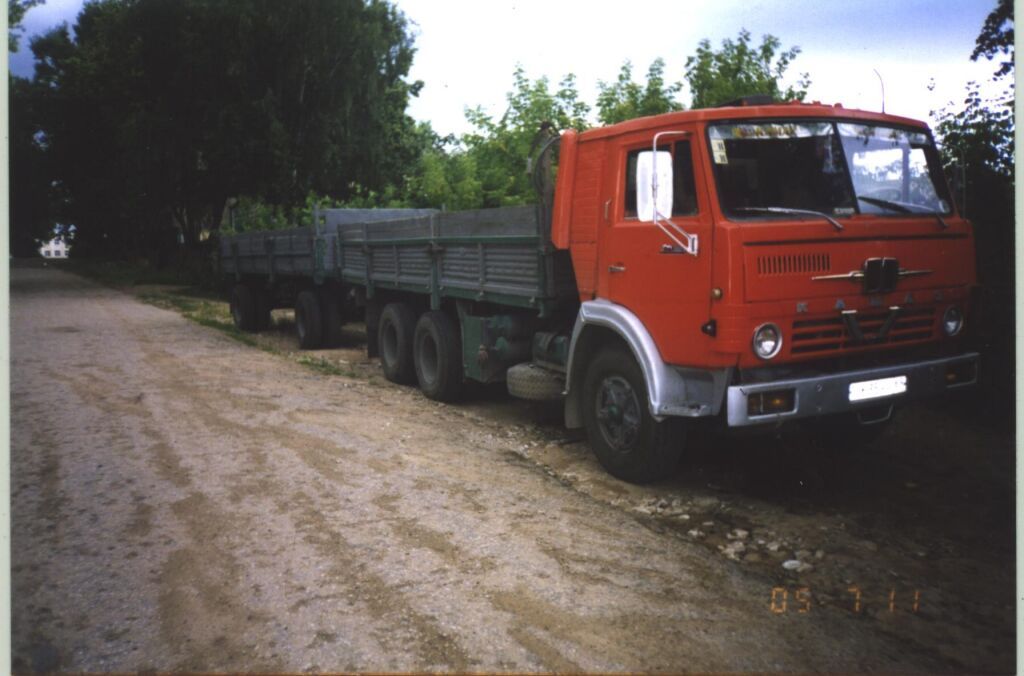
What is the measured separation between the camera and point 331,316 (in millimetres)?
13023

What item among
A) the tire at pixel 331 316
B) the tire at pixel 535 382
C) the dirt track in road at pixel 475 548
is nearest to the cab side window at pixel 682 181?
the dirt track in road at pixel 475 548

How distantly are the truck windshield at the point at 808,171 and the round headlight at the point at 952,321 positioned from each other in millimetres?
664

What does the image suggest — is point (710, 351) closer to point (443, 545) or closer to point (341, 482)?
point (443, 545)

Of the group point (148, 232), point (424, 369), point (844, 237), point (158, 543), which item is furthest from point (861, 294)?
point (148, 232)

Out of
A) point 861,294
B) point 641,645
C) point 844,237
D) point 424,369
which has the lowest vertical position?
point 641,645

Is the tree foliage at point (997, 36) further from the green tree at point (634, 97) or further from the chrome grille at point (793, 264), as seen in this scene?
the green tree at point (634, 97)

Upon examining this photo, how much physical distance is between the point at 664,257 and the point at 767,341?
814 millimetres

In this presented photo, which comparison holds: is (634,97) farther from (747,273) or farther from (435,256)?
(747,273)

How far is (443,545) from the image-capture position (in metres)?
4.59

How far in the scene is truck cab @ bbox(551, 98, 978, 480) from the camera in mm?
5008

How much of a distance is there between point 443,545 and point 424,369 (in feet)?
15.8

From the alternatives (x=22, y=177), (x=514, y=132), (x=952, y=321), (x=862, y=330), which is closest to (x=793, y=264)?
(x=862, y=330)

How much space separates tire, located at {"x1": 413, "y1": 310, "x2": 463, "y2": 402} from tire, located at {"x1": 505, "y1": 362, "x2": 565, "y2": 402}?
149 cm
